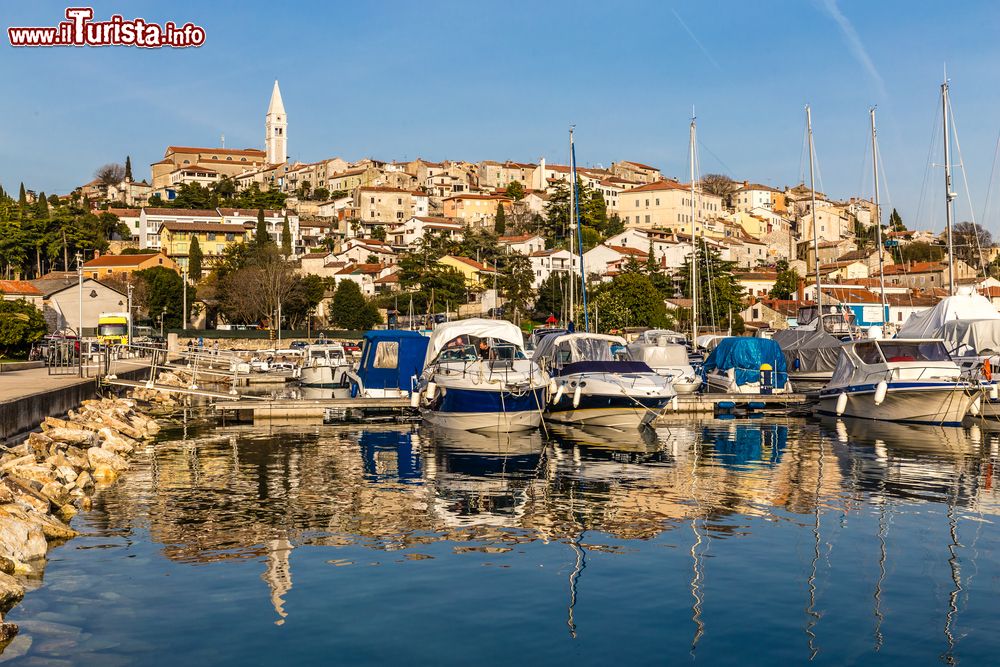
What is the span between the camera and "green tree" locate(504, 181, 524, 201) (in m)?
170

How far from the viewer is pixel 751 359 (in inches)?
1576

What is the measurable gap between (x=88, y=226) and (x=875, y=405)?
407 ft

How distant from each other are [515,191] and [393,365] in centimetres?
13961

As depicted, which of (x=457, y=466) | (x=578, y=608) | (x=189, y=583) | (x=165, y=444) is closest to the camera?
(x=578, y=608)

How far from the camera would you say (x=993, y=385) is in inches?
1200

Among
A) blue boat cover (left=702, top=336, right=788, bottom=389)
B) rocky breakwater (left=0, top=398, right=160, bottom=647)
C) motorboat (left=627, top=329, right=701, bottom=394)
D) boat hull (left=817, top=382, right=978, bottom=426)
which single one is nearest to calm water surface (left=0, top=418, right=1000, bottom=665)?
rocky breakwater (left=0, top=398, right=160, bottom=647)

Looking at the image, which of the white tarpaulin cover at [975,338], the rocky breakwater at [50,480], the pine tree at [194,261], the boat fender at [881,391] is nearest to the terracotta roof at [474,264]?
the pine tree at [194,261]

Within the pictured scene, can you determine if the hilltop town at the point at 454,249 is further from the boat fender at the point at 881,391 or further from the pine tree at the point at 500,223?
the boat fender at the point at 881,391

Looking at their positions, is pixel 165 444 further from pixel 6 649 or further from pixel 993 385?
pixel 993 385

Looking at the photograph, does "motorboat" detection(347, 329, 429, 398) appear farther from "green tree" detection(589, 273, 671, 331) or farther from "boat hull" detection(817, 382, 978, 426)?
"green tree" detection(589, 273, 671, 331)

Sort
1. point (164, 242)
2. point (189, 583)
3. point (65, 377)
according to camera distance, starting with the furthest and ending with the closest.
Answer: point (164, 242), point (65, 377), point (189, 583)

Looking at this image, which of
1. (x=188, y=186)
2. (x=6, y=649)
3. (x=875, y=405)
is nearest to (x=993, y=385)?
(x=875, y=405)

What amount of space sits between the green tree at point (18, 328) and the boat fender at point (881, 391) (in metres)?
40.5

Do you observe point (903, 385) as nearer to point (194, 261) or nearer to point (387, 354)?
point (387, 354)
